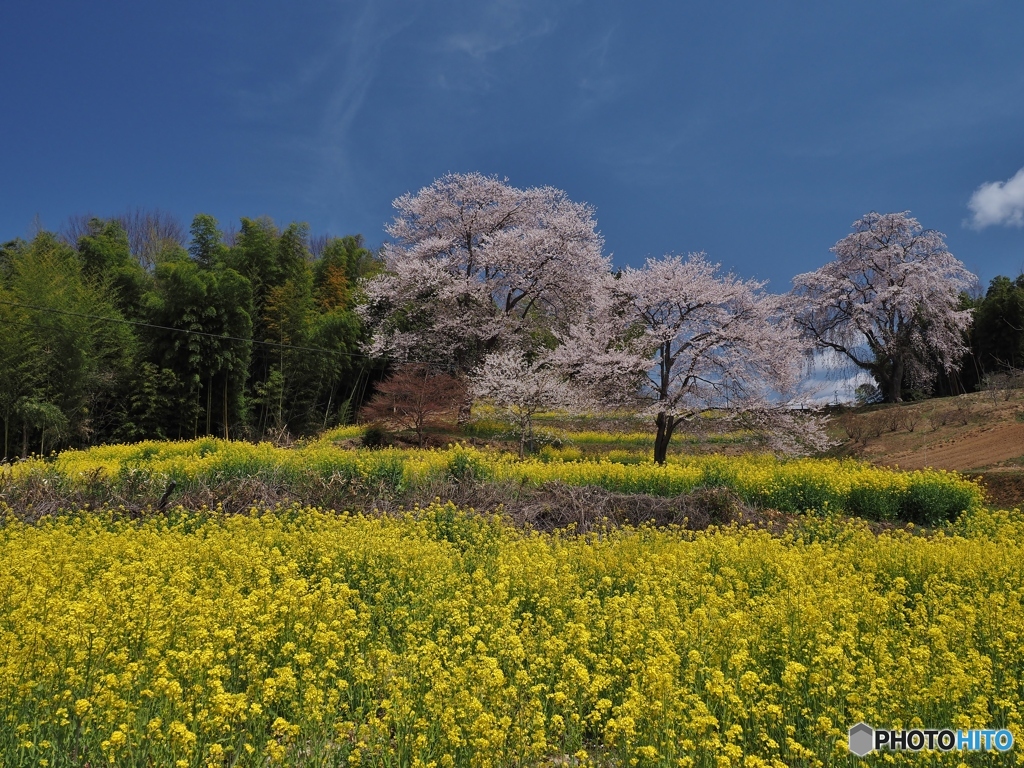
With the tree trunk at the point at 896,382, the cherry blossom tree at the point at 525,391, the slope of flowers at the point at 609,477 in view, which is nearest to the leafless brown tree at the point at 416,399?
the cherry blossom tree at the point at 525,391

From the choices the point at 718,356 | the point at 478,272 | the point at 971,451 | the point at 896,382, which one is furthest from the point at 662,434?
the point at 896,382

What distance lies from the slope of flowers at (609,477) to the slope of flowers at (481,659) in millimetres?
4398

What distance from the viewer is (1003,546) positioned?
7520 mm

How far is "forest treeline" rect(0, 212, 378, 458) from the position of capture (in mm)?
17750

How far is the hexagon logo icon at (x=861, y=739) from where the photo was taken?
297cm

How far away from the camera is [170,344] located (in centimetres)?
1980

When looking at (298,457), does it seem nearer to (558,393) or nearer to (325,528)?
(325,528)

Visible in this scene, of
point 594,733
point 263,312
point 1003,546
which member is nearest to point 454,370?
point 263,312

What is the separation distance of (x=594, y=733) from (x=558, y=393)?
53.0 feet

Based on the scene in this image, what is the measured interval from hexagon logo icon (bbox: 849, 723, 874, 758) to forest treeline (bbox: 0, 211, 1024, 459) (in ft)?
60.5

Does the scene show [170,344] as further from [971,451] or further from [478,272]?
[971,451]
